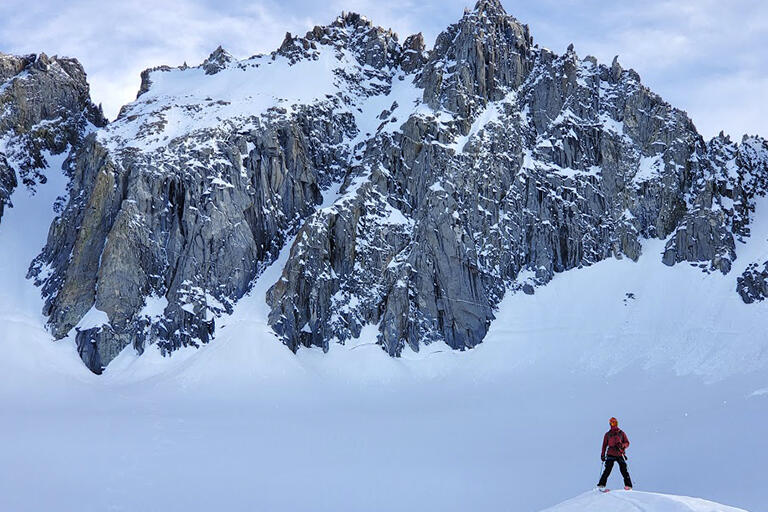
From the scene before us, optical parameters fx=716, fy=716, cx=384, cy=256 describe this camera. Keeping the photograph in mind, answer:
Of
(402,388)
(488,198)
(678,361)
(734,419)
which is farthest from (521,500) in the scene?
(488,198)

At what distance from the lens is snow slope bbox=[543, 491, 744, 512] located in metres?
13.6

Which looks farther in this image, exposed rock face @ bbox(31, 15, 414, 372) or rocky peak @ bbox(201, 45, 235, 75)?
rocky peak @ bbox(201, 45, 235, 75)

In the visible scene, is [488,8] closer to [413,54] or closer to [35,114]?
[413,54]

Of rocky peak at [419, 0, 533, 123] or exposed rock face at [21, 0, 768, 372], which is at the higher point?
rocky peak at [419, 0, 533, 123]

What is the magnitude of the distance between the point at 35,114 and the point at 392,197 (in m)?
48.2

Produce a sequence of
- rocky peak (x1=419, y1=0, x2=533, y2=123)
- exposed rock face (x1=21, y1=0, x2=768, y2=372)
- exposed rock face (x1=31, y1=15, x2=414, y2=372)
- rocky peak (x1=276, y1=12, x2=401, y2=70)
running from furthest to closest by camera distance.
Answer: rocky peak (x1=276, y1=12, x2=401, y2=70) < rocky peak (x1=419, y1=0, x2=533, y2=123) < exposed rock face (x1=21, y1=0, x2=768, y2=372) < exposed rock face (x1=31, y1=15, x2=414, y2=372)

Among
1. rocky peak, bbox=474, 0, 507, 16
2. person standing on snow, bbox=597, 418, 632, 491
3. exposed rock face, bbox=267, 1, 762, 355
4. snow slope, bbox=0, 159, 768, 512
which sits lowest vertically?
person standing on snow, bbox=597, 418, 632, 491

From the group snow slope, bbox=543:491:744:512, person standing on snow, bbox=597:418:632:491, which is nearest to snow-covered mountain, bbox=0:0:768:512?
person standing on snow, bbox=597:418:632:491

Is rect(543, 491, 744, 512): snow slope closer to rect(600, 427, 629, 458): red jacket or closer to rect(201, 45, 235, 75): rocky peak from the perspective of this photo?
rect(600, 427, 629, 458): red jacket

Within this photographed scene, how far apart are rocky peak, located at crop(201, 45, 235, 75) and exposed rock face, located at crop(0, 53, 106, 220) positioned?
1681 centimetres

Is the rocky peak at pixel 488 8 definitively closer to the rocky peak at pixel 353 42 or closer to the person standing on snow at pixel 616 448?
the rocky peak at pixel 353 42

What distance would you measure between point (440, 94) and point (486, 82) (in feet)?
21.2

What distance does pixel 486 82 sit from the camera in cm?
8725

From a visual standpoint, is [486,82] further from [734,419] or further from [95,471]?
[95,471]
